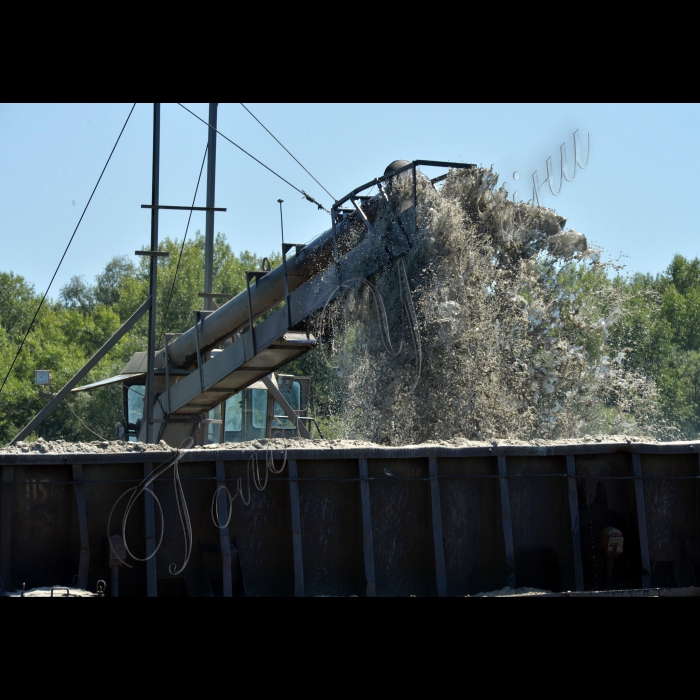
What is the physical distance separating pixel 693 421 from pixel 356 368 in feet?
93.8

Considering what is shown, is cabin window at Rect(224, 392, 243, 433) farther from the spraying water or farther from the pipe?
the spraying water

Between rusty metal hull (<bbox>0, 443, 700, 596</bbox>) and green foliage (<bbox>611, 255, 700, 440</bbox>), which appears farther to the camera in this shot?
green foliage (<bbox>611, 255, 700, 440</bbox>)

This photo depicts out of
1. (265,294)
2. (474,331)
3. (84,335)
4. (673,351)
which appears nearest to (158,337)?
(84,335)

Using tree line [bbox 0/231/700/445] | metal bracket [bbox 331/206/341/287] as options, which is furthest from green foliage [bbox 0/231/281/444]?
metal bracket [bbox 331/206/341/287]

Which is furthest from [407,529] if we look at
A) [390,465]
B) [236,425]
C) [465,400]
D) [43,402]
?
[43,402]

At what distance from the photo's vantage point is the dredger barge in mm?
5805

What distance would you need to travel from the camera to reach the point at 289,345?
974 cm

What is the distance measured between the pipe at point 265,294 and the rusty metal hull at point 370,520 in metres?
3.34

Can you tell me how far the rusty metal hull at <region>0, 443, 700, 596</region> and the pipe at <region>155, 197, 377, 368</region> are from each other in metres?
3.34

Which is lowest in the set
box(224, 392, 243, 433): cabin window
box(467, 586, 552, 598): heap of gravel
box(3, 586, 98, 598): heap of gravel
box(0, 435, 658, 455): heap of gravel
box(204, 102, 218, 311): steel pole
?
box(467, 586, 552, 598): heap of gravel

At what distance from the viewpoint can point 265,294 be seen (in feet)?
32.4

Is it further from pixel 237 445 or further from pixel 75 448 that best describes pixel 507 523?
pixel 75 448

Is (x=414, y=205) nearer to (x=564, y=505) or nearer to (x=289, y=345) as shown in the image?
(x=289, y=345)

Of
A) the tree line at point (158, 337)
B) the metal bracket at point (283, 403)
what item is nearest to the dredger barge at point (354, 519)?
the metal bracket at point (283, 403)
